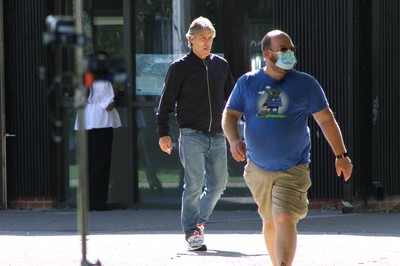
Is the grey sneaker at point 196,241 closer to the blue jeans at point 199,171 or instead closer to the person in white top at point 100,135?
the blue jeans at point 199,171

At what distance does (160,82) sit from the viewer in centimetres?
1190

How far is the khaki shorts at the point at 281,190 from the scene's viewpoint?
6.97 metres

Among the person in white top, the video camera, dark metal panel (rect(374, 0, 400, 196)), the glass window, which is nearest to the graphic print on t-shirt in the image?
the video camera

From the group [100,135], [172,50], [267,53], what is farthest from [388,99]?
[267,53]

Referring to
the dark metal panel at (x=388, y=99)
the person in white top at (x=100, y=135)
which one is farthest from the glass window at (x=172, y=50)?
the dark metal panel at (x=388, y=99)

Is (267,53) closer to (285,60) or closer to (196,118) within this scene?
(285,60)

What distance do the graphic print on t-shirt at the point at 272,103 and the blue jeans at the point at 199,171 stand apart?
5.79 feet

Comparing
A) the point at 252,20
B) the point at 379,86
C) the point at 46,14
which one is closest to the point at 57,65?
the point at 46,14

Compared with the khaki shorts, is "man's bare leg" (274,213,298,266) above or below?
below

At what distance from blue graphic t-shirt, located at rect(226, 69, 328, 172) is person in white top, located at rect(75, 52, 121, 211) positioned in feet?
15.9

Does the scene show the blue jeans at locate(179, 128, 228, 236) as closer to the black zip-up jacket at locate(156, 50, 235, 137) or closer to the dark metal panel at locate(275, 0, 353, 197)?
the black zip-up jacket at locate(156, 50, 235, 137)

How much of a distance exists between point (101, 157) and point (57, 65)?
47.8 inches

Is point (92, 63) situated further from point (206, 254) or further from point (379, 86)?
point (379, 86)

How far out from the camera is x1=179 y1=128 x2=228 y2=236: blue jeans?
8.70 meters
